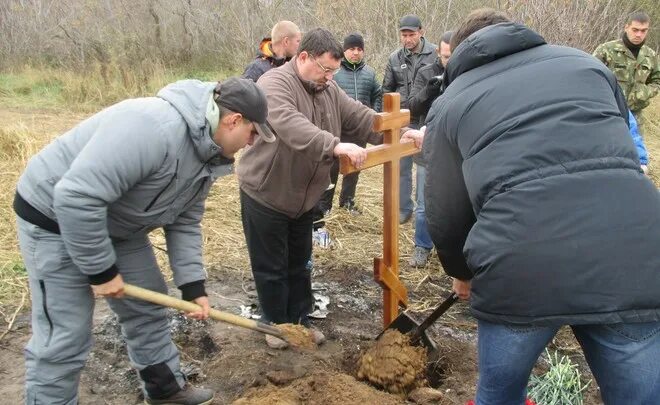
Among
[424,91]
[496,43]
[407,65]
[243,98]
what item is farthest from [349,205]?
[496,43]

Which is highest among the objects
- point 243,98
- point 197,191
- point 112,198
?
point 243,98

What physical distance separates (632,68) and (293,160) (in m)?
4.94

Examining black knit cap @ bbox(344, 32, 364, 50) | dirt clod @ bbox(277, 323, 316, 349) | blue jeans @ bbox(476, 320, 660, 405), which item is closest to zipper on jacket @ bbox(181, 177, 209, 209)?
dirt clod @ bbox(277, 323, 316, 349)

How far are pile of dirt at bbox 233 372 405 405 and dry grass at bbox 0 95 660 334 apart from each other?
1.39m

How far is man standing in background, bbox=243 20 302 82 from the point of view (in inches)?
221

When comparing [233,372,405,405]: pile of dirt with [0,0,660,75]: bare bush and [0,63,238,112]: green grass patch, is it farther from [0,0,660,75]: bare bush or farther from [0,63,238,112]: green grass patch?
[0,0,660,75]: bare bush

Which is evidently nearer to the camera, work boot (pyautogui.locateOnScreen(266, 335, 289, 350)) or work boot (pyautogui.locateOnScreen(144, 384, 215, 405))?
work boot (pyautogui.locateOnScreen(144, 384, 215, 405))

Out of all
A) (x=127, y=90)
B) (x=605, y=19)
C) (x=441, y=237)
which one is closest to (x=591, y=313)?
(x=441, y=237)

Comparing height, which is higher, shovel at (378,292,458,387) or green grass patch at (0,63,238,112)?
shovel at (378,292,458,387)

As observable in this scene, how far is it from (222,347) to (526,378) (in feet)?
7.15

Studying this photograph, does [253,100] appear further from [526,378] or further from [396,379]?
[396,379]

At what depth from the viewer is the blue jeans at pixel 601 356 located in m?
2.04

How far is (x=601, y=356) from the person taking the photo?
6.93 feet

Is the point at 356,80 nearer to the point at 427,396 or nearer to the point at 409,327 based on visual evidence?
the point at 409,327
